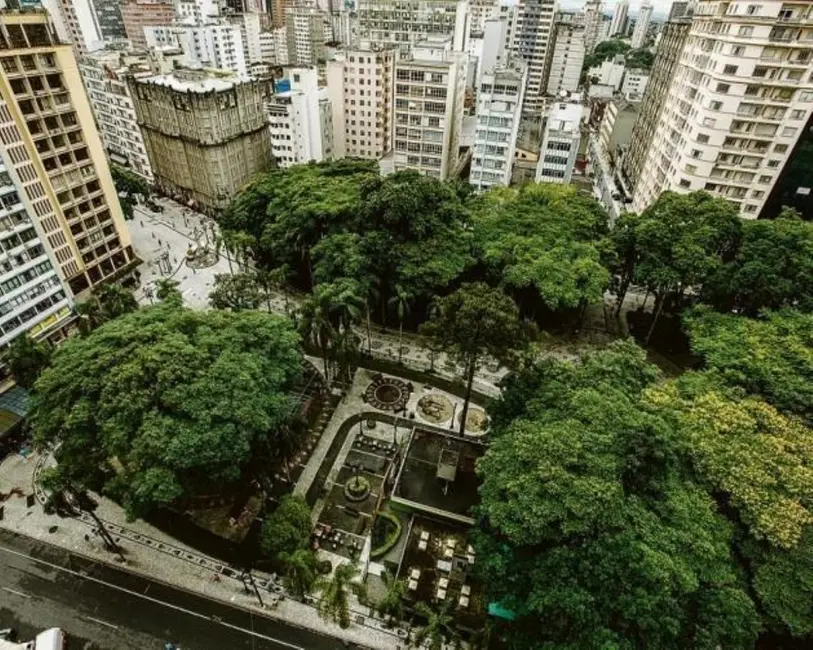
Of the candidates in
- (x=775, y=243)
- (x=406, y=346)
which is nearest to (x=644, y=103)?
(x=775, y=243)

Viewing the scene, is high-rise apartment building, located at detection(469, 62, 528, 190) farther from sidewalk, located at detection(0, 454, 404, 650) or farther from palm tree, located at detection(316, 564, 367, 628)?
sidewalk, located at detection(0, 454, 404, 650)

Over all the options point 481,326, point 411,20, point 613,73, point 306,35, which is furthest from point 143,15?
point 481,326

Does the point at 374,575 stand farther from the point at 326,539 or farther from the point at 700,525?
the point at 700,525

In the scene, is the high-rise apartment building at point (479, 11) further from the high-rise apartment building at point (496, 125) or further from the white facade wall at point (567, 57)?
the high-rise apartment building at point (496, 125)

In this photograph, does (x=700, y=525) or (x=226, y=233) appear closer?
(x=700, y=525)

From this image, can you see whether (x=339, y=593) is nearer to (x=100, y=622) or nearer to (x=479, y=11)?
(x=100, y=622)
